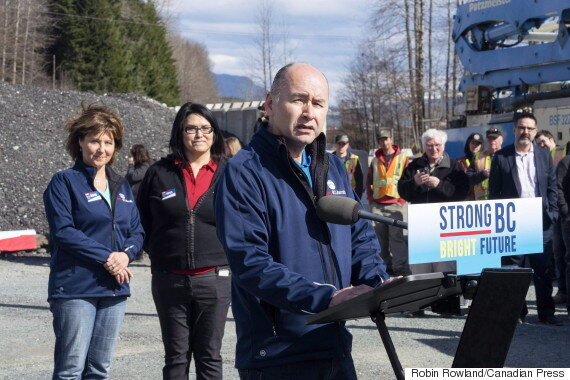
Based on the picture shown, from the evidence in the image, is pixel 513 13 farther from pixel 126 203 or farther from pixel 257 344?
pixel 257 344

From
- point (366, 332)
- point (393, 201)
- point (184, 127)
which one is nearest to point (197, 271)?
point (184, 127)

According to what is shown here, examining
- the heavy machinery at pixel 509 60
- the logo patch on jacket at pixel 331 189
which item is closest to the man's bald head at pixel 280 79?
→ the logo patch on jacket at pixel 331 189

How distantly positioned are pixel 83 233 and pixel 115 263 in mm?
242

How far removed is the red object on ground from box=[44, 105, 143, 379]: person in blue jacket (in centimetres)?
990

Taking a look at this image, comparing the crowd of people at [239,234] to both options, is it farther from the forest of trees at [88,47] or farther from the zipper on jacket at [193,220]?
the forest of trees at [88,47]

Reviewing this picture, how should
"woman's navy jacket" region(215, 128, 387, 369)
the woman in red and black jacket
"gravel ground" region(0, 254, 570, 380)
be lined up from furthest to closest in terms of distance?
"gravel ground" region(0, 254, 570, 380) → the woman in red and black jacket → "woman's navy jacket" region(215, 128, 387, 369)

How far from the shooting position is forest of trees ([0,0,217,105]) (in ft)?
188

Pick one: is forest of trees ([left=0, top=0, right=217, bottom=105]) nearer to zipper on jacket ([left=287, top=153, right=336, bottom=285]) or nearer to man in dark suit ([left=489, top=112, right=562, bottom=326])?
man in dark suit ([left=489, top=112, right=562, bottom=326])

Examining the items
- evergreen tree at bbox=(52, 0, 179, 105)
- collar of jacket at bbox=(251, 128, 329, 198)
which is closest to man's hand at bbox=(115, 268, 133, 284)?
collar of jacket at bbox=(251, 128, 329, 198)

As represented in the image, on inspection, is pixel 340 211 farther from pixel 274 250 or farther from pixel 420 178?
pixel 420 178

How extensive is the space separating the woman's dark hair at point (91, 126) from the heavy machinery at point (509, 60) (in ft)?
29.8

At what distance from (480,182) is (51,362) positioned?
19.4ft

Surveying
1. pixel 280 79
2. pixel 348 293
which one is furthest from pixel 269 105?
pixel 348 293

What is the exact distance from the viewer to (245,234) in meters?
2.88
